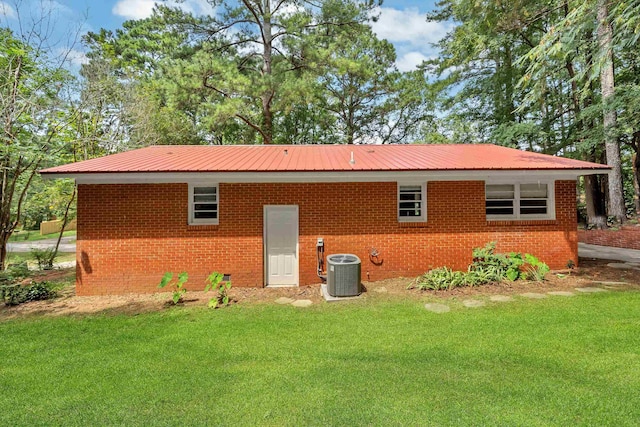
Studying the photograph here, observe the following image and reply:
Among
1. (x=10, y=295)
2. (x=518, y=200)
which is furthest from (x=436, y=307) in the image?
(x=10, y=295)

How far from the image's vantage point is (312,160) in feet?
29.5

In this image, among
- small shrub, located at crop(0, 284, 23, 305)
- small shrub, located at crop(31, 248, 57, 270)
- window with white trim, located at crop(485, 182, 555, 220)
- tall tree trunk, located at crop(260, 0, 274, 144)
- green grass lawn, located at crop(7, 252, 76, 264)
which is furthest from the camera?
tall tree trunk, located at crop(260, 0, 274, 144)

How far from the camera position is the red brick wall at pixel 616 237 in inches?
487

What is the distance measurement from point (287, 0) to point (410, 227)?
54.6 feet

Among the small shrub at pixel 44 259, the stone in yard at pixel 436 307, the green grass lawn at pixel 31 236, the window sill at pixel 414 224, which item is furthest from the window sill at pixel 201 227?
the green grass lawn at pixel 31 236

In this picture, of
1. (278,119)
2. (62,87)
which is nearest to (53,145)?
(62,87)

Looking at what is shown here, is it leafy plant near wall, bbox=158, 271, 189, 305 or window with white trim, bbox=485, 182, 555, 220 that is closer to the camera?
leafy plant near wall, bbox=158, 271, 189, 305

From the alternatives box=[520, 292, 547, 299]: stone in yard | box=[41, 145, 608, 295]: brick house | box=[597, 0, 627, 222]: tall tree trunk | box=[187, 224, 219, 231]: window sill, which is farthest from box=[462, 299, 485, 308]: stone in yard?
box=[597, 0, 627, 222]: tall tree trunk

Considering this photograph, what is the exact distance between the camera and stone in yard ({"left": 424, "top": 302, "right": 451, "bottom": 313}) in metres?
6.09

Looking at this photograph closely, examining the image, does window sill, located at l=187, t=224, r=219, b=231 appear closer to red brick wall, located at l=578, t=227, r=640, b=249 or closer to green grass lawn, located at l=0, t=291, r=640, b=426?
green grass lawn, located at l=0, t=291, r=640, b=426

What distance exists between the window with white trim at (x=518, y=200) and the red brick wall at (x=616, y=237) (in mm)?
7461

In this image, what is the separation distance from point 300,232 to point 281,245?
2.10 ft

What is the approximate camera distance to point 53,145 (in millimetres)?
8945

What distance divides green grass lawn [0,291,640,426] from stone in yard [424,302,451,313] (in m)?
0.26
